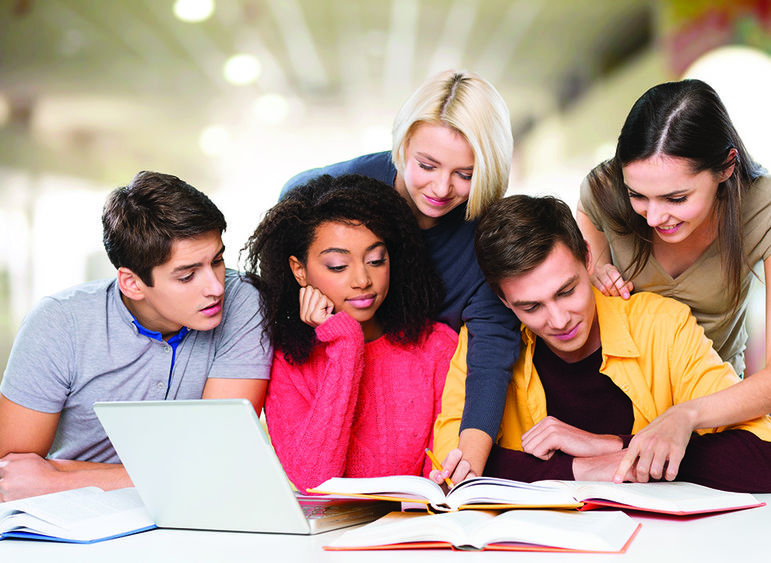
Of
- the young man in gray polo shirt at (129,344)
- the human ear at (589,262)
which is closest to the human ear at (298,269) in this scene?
the young man in gray polo shirt at (129,344)

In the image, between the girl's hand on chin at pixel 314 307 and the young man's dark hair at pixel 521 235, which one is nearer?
the young man's dark hair at pixel 521 235

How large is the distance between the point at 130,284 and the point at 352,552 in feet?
3.27

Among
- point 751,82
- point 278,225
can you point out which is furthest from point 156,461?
point 751,82

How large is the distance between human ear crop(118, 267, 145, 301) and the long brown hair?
1.14m

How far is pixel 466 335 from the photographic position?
1912mm

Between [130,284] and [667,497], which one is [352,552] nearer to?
[667,497]

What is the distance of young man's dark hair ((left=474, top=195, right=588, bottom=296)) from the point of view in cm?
167

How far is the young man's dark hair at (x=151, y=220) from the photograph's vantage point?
1.74 m

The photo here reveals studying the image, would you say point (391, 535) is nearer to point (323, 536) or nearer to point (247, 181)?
point (323, 536)

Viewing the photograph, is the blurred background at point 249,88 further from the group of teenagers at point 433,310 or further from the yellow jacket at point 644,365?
the yellow jacket at point 644,365

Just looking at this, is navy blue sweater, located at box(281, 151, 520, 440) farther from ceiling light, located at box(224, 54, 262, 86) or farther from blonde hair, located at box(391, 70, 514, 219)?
ceiling light, located at box(224, 54, 262, 86)

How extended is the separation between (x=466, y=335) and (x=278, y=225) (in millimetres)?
541

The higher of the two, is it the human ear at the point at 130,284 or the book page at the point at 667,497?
the human ear at the point at 130,284

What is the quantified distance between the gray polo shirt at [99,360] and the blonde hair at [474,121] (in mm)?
614
